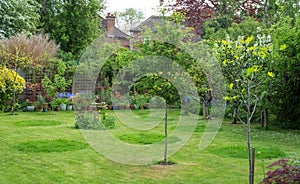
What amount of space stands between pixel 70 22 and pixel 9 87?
9.12m

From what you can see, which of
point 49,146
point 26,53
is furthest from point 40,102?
point 49,146

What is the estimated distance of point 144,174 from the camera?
5.55 meters

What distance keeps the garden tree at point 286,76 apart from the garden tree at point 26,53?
870 cm

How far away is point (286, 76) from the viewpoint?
34.4 feet

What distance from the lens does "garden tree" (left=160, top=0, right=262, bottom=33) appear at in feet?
50.2

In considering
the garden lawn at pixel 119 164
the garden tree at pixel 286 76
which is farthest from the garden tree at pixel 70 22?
the garden tree at pixel 286 76

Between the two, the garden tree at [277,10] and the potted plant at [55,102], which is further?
the potted plant at [55,102]

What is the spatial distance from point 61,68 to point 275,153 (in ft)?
33.3

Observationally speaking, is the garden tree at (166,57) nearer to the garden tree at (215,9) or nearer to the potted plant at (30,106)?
the garden tree at (215,9)

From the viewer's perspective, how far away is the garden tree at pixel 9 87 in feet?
43.0

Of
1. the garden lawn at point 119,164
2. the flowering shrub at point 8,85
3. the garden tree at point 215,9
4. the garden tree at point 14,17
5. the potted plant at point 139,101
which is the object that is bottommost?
the garden lawn at point 119,164

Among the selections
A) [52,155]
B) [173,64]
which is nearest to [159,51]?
[173,64]

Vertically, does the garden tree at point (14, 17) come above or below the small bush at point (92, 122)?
above

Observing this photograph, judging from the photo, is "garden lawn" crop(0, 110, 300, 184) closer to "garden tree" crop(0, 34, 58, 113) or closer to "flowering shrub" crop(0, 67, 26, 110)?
"flowering shrub" crop(0, 67, 26, 110)
